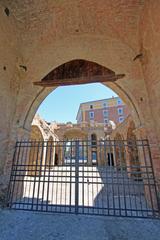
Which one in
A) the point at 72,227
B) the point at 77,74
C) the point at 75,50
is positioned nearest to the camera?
the point at 72,227

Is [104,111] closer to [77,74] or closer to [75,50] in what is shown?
[75,50]

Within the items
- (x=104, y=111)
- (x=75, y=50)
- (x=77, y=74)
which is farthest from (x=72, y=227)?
(x=104, y=111)

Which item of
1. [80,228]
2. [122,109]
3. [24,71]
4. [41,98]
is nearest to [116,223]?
[80,228]

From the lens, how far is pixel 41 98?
17.9 feet

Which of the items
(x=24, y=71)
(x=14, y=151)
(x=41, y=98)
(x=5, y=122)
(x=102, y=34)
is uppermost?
(x=102, y=34)

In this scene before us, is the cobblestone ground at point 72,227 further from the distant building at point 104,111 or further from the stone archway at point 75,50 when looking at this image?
the distant building at point 104,111

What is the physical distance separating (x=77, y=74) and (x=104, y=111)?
1341 inches

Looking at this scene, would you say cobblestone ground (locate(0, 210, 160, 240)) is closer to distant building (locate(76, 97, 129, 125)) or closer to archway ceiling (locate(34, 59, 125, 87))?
archway ceiling (locate(34, 59, 125, 87))

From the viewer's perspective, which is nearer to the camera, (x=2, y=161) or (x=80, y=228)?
(x=80, y=228)

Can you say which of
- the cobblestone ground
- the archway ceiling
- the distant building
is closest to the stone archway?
the archway ceiling

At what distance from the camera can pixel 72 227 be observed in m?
2.86

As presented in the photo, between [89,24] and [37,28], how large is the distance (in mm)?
1957

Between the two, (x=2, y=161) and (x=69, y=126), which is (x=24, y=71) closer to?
(x=2, y=161)

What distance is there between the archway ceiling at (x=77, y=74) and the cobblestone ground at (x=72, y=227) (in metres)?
4.27
